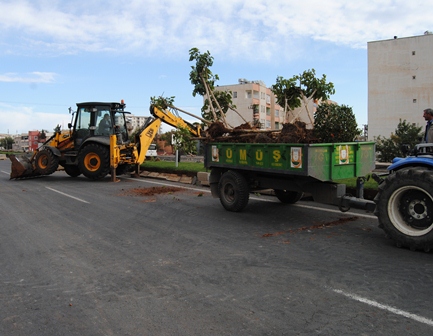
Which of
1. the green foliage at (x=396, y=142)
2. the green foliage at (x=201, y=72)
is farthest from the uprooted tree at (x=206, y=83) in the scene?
the green foliage at (x=396, y=142)

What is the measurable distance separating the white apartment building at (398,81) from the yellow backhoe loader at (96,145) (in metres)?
38.0

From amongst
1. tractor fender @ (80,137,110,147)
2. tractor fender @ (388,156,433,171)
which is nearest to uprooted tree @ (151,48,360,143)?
tractor fender @ (388,156,433,171)

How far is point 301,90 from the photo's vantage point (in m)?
11.5

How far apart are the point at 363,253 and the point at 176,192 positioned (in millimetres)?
7917

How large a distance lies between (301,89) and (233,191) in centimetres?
427

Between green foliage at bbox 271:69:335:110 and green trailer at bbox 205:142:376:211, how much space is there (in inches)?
132

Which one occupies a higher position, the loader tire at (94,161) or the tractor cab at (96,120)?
the tractor cab at (96,120)

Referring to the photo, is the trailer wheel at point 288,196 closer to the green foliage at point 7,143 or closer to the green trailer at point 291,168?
the green trailer at point 291,168

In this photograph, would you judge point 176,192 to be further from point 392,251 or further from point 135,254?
point 392,251

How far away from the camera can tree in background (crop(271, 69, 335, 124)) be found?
36.9 feet

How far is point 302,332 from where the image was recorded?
344 cm

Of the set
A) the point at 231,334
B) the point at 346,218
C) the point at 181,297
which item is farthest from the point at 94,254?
the point at 346,218

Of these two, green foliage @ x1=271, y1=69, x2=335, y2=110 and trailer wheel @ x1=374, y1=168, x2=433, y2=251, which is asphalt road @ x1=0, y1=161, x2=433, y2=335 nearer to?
Answer: trailer wheel @ x1=374, y1=168, x2=433, y2=251

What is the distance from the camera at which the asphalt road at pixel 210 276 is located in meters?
3.64
